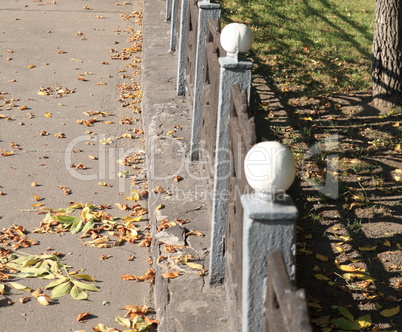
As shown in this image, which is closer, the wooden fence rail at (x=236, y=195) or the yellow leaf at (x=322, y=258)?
the wooden fence rail at (x=236, y=195)

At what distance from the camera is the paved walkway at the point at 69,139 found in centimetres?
407

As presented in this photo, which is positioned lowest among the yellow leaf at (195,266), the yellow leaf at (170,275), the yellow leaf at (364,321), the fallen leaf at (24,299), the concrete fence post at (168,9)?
the fallen leaf at (24,299)

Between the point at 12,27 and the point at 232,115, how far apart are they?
777cm

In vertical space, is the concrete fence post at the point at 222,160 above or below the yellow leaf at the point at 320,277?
above

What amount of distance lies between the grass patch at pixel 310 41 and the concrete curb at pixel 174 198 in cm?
141

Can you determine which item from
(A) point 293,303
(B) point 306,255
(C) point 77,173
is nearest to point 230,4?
(C) point 77,173

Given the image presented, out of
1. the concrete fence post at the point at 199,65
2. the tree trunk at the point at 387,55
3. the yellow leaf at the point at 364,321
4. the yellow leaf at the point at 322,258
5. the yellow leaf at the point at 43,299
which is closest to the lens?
the yellow leaf at the point at 364,321

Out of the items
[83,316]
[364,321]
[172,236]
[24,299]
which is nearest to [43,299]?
[24,299]

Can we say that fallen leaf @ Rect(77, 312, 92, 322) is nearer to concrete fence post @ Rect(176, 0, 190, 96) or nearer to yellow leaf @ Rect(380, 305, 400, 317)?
yellow leaf @ Rect(380, 305, 400, 317)

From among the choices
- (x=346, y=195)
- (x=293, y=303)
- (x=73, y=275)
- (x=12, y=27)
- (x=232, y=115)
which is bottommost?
(x=73, y=275)

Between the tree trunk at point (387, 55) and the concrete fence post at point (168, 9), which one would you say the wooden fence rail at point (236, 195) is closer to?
the tree trunk at point (387, 55)

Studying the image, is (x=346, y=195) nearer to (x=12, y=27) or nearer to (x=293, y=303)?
(x=293, y=303)

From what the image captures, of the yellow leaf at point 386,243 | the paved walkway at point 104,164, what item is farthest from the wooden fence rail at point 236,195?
the yellow leaf at point 386,243

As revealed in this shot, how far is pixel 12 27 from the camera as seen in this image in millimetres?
10336
